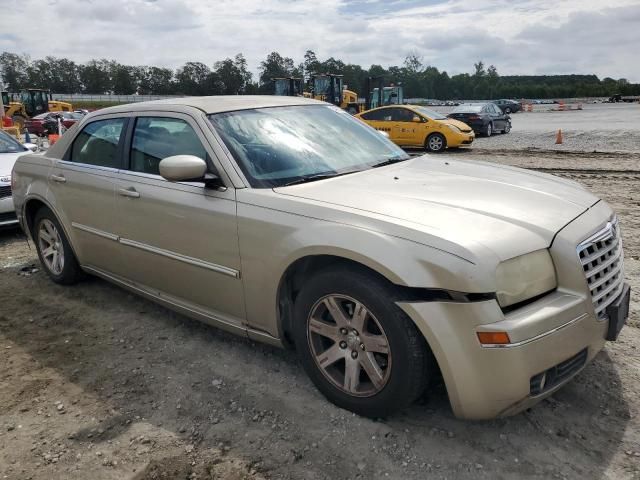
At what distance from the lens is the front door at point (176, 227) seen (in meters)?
3.17

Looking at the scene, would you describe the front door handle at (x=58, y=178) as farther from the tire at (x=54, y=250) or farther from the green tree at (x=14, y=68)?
the green tree at (x=14, y=68)

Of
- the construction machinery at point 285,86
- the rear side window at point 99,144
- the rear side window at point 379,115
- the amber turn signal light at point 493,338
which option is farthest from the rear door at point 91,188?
the construction machinery at point 285,86

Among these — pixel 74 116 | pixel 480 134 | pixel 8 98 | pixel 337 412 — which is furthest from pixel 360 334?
pixel 8 98

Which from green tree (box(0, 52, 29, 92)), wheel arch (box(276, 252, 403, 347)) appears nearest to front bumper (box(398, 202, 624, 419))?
wheel arch (box(276, 252, 403, 347))

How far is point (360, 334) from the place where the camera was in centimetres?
265

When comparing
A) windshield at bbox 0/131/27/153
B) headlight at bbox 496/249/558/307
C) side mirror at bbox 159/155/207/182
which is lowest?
headlight at bbox 496/249/558/307

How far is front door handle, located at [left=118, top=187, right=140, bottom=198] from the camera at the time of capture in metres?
3.69

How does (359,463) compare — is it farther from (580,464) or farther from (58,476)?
(58,476)

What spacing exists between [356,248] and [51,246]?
3.64 metres

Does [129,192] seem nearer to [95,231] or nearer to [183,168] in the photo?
[95,231]

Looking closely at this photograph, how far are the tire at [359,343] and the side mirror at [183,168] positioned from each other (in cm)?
92

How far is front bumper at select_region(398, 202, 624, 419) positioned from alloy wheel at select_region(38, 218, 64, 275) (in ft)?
12.0

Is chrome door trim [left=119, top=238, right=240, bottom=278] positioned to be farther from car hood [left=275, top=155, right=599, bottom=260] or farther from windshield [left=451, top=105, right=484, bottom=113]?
windshield [left=451, top=105, right=484, bottom=113]

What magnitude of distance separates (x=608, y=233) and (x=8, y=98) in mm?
50945
